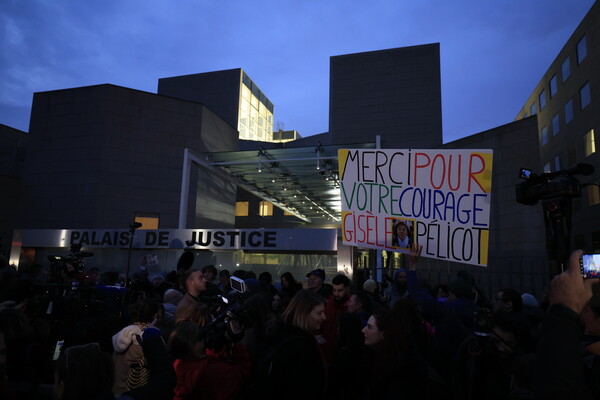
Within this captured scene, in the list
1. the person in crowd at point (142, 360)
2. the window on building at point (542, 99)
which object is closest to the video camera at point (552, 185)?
the person in crowd at point (142, 360)

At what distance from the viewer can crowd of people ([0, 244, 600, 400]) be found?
1.75 meters

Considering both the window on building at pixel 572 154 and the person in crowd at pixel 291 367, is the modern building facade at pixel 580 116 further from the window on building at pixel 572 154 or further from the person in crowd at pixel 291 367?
the person in crowd at pixel 291 367

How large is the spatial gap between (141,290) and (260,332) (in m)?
3.97

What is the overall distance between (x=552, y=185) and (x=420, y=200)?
1877mm

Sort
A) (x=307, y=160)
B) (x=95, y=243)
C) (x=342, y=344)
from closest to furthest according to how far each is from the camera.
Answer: (x=342, y=344) → (x=95, y=243) → (x=307, y=160)

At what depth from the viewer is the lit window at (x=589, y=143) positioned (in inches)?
896

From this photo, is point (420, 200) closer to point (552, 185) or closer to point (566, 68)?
point (552, 185)

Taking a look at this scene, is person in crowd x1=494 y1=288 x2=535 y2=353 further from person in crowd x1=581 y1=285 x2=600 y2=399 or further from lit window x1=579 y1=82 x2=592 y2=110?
lit window x1=579 y1=82 x2=592 y2=110

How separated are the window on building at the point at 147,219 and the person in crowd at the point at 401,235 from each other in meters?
21.9

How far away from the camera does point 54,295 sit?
4234 mm

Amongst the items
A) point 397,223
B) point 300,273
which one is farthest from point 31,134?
point 397,223

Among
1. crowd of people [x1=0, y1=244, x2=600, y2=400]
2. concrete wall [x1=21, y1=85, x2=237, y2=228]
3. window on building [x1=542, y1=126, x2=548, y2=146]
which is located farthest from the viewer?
window on building [x1=542, y1=126, x2=548, y2=146]

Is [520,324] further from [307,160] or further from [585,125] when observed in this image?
[585,125]

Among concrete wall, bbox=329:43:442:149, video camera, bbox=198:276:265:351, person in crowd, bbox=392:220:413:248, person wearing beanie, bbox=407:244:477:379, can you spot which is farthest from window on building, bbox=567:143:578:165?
video camera, bbox=198:276:265:351
